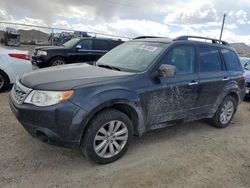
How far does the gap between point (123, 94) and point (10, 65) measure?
429 cm

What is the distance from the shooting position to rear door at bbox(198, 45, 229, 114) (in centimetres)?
464

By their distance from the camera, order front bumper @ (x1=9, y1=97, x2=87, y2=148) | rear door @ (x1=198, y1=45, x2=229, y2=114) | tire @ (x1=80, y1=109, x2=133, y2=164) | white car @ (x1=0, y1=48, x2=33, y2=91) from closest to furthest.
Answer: front bumper @ (x1=9, y1=97, x2=87, y2=148)
tire @ (x1=80, y1=109, x2=133, y2=164)
rear door @ (x1=198, y1=45, x2=229, y2=114)
white car @ (x1=0, y1=48, x2=33, y2=91)

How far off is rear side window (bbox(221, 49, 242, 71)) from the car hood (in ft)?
8.47

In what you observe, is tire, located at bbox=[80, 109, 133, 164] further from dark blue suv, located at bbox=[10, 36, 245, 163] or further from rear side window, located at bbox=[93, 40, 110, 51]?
rear side window, located at bbox=[93, 40, 110, 51]

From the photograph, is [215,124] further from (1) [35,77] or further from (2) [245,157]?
(1) [35,77]

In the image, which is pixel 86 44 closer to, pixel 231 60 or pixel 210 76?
pixel 231 60

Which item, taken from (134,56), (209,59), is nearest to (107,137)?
(134,56)

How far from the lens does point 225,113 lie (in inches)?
213

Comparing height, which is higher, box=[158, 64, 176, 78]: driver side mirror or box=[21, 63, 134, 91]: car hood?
box=[158, 64, 176, 78]: driver side mirror

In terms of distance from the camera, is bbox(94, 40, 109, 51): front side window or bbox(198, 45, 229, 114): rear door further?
bbox(94, 40, 109, 51): front side window

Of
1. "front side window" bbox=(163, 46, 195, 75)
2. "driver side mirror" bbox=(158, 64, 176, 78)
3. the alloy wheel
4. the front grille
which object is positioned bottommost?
the alloy wheel

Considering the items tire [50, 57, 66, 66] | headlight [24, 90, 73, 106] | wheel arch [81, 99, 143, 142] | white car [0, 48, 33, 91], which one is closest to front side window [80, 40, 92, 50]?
tire [50, 57, 66, 66]

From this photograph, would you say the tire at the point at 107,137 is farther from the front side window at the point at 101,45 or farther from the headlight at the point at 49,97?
the front side window at the point at 101,45

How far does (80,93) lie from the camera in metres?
3.14
